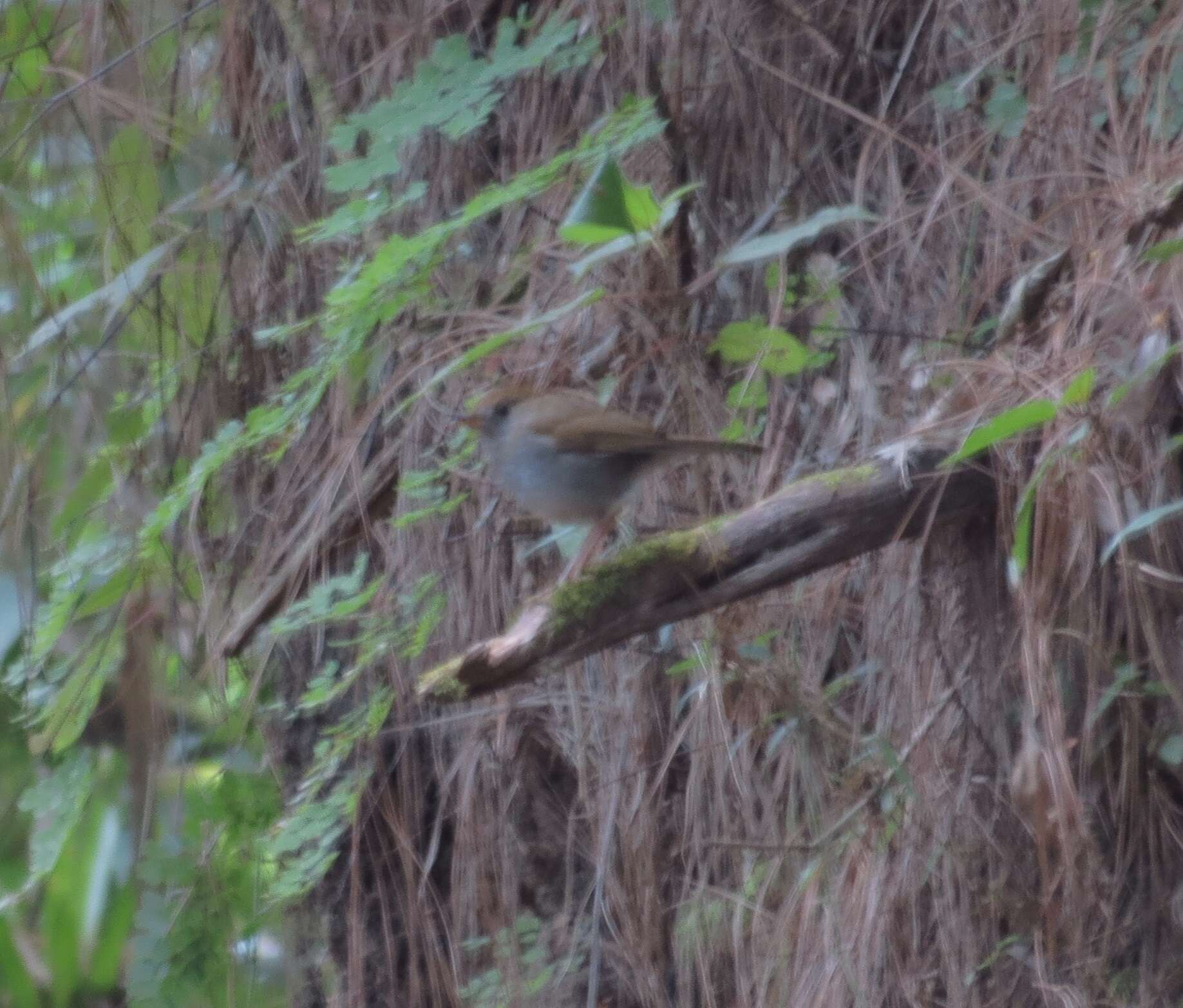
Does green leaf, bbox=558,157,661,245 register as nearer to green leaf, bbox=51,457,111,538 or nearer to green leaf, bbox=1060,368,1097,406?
green leaf, bbox=1060,368,1097,406

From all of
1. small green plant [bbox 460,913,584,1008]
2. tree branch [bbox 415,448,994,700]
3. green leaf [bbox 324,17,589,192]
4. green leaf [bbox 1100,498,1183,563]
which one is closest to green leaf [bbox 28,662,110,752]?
small green plant [bbox 460,913,584,1008]

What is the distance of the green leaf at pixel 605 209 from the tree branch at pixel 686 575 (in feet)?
1.91

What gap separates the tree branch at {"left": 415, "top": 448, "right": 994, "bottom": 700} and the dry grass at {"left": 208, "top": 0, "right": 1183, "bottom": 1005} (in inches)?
10.3

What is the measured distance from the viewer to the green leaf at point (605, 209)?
2.49m

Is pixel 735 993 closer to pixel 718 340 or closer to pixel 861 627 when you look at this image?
pixel 861 627

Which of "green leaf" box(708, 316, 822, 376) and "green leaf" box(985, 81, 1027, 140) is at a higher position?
"green leaf" box(985, 81, 1027, 140)

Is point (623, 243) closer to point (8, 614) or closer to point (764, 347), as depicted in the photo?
point (764, 347)

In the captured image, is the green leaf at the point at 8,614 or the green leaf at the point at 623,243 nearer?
the green leaf at the point at 623,243

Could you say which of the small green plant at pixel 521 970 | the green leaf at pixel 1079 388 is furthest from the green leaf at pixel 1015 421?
the small green plant at pixel 521 970

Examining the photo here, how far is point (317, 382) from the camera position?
3.00 meters

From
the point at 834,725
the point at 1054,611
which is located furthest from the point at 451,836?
the point at 1054,611

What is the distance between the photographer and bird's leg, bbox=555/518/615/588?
289cm

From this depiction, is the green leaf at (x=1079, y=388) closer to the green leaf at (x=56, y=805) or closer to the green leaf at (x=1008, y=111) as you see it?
the green leaf at (x=1008, y=111)

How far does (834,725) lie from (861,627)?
0.22m
